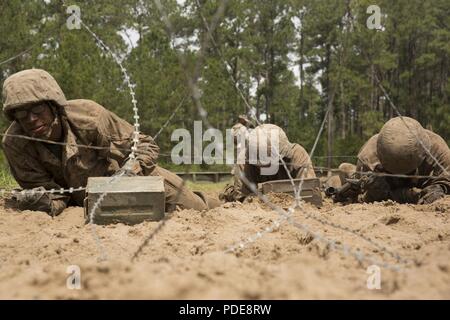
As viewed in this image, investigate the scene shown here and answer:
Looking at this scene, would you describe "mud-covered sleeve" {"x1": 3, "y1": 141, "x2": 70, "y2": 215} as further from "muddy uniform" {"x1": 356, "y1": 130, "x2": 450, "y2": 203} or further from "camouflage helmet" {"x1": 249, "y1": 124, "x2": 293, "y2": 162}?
"muddy uniform" {"x1": 356, "y1": 130, "x2": 450, "y2": 203}

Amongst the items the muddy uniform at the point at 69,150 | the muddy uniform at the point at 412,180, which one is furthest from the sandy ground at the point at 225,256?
the muddy uniform at the point at 412,180

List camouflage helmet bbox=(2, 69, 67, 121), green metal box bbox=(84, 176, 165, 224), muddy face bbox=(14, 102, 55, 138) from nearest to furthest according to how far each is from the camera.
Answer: green metal box bbox=(84, 176, 165, 224)
camouflage helmet bbox=(2, 69, 67, 121)
muddy face bbox=(14, 102, 55, 138)

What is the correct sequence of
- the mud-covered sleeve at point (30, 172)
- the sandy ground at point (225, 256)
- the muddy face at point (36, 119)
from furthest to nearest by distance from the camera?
the mud-covered sleeve at point (30, 172) < the muddy face at point (36, 119) < the sandy ground at point (225, 256)

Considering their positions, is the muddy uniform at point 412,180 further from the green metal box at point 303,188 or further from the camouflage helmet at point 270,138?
the camouflage helmet at point 270,138

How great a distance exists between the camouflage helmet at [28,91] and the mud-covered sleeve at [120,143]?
538 mm

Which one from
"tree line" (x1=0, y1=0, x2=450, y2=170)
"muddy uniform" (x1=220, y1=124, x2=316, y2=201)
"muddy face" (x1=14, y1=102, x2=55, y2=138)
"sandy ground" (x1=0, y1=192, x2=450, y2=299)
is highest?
"tree line" (x1=0, y1=0, x2=450, y2=170)

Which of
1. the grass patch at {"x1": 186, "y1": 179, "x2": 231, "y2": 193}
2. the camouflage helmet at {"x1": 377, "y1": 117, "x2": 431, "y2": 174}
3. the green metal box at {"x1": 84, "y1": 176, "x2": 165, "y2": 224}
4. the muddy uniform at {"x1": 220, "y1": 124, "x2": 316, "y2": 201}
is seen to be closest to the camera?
the green metal box at {"x1": 84, "y1": 176, "x2": 165, "y2": 224}

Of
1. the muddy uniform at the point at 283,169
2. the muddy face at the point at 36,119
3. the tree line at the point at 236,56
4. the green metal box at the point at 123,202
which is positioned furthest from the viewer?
the tree line at the point at 236,56

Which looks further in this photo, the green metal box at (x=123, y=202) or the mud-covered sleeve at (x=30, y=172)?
the mud-covered sleeve at (x=30, y=172)

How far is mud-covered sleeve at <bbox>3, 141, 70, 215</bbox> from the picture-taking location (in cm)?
549

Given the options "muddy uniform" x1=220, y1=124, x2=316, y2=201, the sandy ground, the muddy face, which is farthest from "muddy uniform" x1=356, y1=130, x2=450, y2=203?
the muddy face

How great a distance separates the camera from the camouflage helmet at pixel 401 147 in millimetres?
6508

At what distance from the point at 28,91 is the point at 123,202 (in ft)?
4.29

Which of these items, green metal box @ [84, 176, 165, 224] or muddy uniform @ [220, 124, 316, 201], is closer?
green metal box @ [84, 176, 165, 224]
